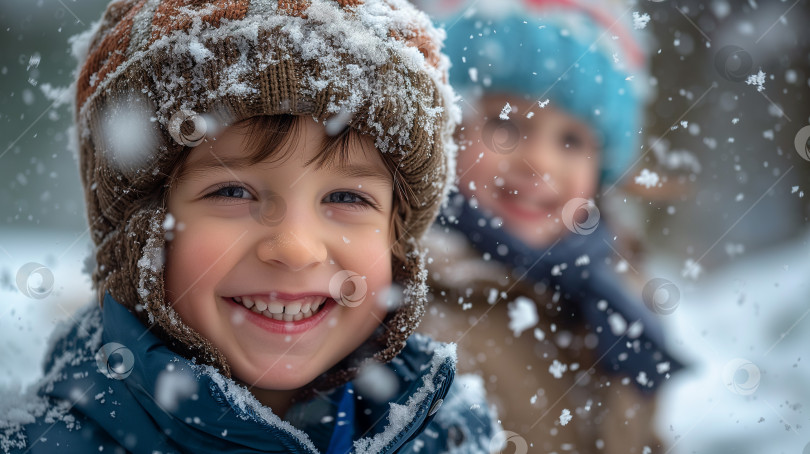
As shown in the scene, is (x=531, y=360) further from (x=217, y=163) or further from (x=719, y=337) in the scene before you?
(x=217, y=163)

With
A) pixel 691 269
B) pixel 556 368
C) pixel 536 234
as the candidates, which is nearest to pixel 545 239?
pixel 536 234

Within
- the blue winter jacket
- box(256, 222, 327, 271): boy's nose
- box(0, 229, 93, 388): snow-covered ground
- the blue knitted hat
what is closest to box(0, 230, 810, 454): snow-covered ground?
box(0, 229, 93, 388): snow-covered ground

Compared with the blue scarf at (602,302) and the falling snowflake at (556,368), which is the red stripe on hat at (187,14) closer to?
the blue scarf at (602,302)

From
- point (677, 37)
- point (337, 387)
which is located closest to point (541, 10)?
point (337, 387)

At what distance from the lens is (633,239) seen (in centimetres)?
292

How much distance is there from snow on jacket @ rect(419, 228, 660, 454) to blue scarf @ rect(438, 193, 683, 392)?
35 mm

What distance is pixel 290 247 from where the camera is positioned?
3.26ft

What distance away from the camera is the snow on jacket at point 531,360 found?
1930 millimetres

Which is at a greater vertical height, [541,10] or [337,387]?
[541,10]

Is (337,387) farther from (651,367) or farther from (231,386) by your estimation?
(651,367)

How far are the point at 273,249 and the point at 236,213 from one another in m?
0.09

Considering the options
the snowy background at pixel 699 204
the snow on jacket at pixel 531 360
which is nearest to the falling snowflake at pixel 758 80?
the snowy background at pixel 699 204

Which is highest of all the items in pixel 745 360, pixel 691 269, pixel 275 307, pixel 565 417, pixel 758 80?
pixel 758 80

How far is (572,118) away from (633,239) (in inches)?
44.3
